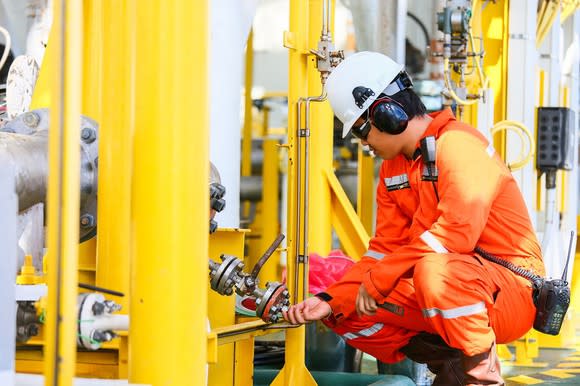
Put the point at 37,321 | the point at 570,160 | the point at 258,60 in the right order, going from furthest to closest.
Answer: the point at 258,60 → the point at 570,160 → the point at 37,321

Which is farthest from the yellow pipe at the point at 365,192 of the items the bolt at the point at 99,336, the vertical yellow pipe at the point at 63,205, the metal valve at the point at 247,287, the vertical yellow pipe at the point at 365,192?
the vertical yellow pipe at the point at 63,205

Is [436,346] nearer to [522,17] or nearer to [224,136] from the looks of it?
[224,136]

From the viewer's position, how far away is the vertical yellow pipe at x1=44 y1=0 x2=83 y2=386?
1772mm

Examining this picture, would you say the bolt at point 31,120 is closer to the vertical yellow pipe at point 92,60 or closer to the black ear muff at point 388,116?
the vertical yellow pipe at point 92,60

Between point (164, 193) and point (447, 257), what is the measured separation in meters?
1.40

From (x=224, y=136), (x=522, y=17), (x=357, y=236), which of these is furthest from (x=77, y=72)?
(x=522, y=17)

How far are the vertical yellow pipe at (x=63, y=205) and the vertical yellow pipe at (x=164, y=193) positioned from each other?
441 millimetres

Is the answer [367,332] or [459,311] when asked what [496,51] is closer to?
[367,332]

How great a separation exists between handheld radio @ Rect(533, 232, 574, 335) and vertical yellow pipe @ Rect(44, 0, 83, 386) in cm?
218

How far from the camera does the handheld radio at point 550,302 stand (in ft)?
11.5

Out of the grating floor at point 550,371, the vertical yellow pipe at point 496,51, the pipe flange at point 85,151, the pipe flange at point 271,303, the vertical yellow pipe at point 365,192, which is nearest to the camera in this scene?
the pipe flange at point 85,151

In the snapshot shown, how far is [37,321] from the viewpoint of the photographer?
2.15 metres

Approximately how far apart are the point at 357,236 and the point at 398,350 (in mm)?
1122

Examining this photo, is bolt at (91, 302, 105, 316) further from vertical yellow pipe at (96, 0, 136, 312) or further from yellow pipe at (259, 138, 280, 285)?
yellow pipe at (259, 138, 280, 285)
